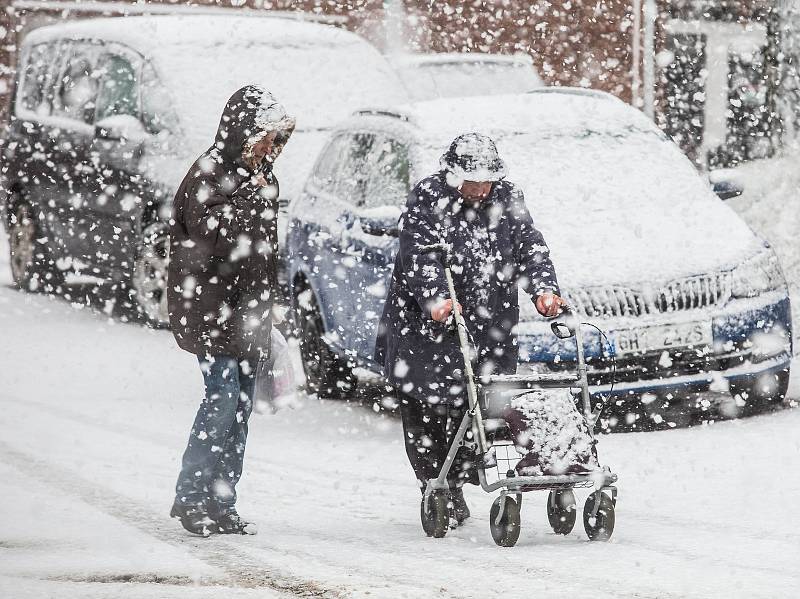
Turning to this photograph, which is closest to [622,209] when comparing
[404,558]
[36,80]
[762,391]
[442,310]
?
[762,391]

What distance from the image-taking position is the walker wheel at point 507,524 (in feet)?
21.9

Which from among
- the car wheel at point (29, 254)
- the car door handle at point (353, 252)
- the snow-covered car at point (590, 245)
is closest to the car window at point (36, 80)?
the car wheel at point (29, 254)

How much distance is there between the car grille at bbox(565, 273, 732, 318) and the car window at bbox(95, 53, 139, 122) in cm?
512

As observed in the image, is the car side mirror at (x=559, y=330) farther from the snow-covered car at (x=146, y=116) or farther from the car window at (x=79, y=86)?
the car window at (x=79, y=86)

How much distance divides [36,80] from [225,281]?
8.54 meters

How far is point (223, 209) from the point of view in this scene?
265 inches

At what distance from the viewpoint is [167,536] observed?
6.89 m

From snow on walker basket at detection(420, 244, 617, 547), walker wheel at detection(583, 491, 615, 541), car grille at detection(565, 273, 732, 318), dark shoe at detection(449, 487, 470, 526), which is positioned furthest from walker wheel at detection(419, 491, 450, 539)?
car grille at detection(565, 273, 732, 318)

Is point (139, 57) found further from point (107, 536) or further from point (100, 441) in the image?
point (107, 536)

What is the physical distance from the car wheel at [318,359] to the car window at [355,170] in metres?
0.63

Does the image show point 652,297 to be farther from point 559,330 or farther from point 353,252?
point 559,330

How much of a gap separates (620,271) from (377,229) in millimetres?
1217

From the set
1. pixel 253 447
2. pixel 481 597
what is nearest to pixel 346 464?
pixel 253 447

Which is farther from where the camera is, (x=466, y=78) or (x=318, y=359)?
(x=466, y=78)
